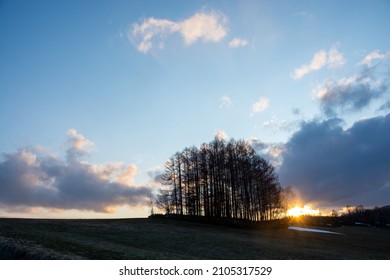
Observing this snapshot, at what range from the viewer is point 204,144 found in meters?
70.8

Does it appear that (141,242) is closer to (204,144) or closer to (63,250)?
(63,250)

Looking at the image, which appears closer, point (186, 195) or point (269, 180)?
point (186, 195)

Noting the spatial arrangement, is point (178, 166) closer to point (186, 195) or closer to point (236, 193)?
point (186, 195)

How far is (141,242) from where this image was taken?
28.9 meters

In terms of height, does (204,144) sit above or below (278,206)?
above

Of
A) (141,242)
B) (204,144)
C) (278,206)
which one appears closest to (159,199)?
(204,144)

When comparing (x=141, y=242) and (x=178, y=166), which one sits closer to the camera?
(x=141, y=242)

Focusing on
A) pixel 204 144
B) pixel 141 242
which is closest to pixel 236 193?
pixel 204 144
